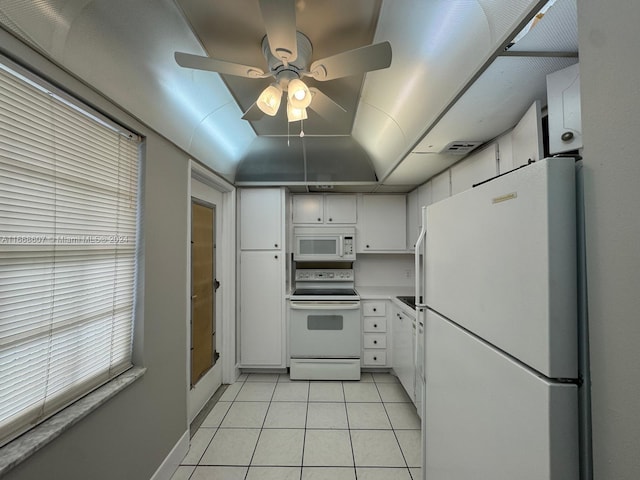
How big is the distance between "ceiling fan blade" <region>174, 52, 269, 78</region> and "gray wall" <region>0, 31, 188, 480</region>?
42 centimetres

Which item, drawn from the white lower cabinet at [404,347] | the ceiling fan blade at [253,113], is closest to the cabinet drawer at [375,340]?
the white lower cabinet at [404,347]

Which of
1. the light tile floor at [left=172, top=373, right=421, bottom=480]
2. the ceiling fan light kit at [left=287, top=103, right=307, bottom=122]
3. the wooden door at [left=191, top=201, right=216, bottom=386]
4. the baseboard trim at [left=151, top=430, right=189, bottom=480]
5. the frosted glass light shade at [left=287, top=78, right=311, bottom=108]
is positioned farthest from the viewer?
the wooden door at [left=191, top=201, right=216, bottom=386]

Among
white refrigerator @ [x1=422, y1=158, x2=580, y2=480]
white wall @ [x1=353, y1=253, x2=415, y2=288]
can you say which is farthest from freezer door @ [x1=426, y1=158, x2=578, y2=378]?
white wall @ [x1=353, y1=253, x2=415, y2=288]

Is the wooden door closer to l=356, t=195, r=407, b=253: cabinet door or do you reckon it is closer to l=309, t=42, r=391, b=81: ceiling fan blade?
l=309, t=42, r=391, b=81: ceiling fan blade

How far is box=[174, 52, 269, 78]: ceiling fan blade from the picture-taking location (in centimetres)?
108

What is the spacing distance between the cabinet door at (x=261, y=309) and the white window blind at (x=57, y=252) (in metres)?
1.48

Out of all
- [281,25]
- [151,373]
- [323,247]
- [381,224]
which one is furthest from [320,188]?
[151,373]

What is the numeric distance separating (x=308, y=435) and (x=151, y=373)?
125cm

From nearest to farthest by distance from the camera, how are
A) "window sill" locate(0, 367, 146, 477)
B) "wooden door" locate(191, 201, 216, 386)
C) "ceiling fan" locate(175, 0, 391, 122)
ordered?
"window sill" locate(0, 367, 146, 477) → "ceiling fan" locate(175, 0, 391, 122) → "wooden door" locate(191, 201, 216, 386)

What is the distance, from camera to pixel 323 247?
3.07m

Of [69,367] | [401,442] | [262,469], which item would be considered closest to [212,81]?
[69,367]

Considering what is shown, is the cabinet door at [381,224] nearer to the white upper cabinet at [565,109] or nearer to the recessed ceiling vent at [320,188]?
the recessed ceiling vent at [320,188]

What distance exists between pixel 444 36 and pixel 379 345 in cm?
273

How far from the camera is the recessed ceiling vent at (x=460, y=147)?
5.66 ft
